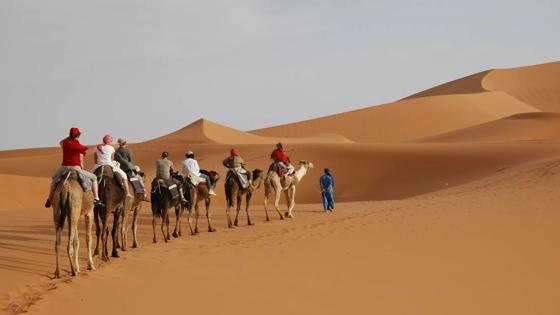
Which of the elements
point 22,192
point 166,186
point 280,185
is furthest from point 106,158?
point 22,192

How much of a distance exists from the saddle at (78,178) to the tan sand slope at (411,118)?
8097 cm

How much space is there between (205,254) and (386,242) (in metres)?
3.94

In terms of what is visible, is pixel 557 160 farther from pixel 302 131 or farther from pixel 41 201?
pixel 302 131

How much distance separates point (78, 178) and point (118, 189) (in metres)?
2.24

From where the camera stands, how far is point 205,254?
13.7 meters

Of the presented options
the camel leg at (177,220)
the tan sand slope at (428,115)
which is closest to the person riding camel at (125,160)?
the camel leg at (177,220)

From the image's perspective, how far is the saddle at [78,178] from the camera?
1096 centimetres

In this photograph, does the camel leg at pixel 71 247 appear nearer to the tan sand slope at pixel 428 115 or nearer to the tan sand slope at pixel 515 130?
the tan sand slope at pixel 515 130

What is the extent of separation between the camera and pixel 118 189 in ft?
43.7

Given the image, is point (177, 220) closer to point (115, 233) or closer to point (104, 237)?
point (115, 233)

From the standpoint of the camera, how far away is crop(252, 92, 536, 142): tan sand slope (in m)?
93.7

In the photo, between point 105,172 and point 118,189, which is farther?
point 118,189

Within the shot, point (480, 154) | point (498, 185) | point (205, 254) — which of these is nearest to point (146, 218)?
point (205, 254)

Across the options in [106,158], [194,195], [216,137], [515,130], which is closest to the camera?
[106,158]
